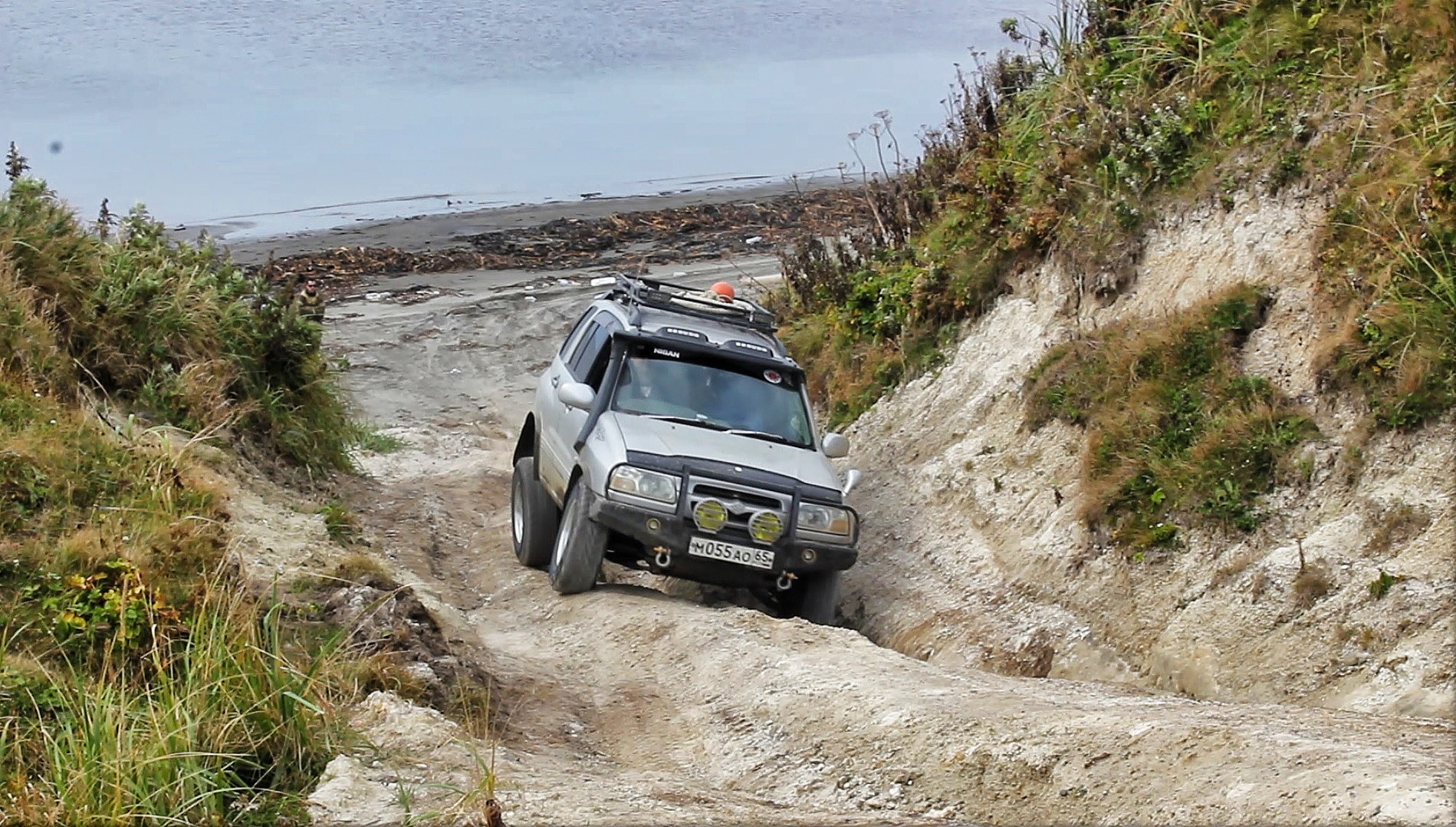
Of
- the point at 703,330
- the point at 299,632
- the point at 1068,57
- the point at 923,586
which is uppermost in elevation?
the point at 1068,57

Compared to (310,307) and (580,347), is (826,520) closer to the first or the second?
(580,347)

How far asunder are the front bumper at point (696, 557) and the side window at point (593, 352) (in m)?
1.52

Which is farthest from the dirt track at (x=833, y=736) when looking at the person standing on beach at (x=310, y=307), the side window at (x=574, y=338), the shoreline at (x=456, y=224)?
Result: the shoreline at (x=456, y=224)

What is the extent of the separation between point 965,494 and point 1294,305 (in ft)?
9.45

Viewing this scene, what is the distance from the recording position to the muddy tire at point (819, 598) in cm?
1038

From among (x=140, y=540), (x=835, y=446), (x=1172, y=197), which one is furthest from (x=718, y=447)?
(x=1172, y=197)

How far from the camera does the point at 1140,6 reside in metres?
14.6

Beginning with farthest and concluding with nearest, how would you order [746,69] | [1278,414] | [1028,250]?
1. [746,69]
2. [1028,250]
3. [1278,414]

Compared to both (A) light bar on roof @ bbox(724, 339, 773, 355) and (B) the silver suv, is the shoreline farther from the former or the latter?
(A) light bar on roof @ bbox(724, 339, 773, 355)

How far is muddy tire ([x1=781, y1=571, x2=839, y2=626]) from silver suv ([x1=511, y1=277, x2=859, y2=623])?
11 mm

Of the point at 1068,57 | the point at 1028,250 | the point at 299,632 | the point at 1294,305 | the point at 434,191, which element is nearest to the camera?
the point at 299,632

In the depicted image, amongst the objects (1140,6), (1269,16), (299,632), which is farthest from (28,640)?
(1140,6)

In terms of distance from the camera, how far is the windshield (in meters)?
10.9

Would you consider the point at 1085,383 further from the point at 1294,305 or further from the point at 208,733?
the point at 208,733
